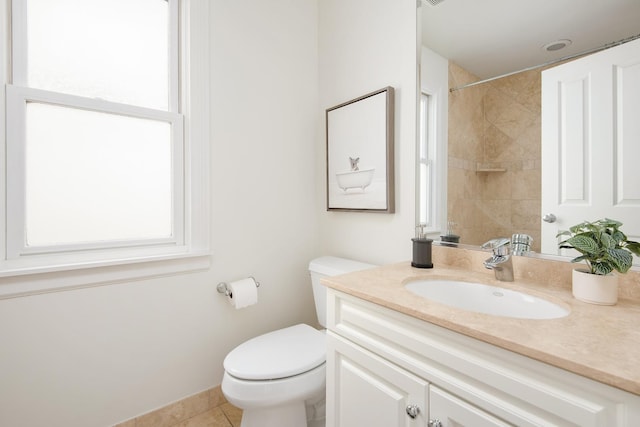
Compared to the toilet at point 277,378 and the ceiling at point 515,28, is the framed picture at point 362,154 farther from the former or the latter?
the toilet at point 277,378

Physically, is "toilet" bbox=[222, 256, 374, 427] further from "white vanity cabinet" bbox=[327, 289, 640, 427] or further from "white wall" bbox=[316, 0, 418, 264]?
"white wall" bbox=[316, 0, 418, 264]

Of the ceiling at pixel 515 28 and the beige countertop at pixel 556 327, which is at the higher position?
the ceiling at pixel 515 28

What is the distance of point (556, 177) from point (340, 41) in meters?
1.34

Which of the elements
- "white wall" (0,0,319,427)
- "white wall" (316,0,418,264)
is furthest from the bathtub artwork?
"white wall" (0,0,319,427)

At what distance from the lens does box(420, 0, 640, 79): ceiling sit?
90cm

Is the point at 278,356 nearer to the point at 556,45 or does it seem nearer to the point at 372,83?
the point at 372,83

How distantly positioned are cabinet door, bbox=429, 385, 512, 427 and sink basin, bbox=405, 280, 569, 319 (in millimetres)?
332

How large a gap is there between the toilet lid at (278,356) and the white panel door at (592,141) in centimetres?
97

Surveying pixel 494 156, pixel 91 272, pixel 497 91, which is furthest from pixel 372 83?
pixel 91 272

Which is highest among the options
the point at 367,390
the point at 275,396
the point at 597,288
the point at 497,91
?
the point at 497,91

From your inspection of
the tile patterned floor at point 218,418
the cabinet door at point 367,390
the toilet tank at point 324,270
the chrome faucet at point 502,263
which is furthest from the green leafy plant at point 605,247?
the tile patterned floor at point 218,418

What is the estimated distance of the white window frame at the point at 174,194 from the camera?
1.11 metres

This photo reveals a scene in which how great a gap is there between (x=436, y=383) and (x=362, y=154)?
3.69 feet

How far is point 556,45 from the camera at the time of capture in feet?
3.26
